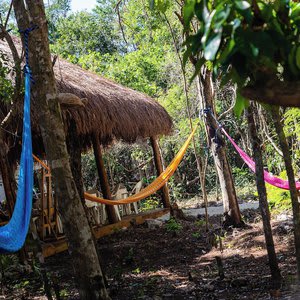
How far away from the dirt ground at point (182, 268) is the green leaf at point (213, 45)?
1.69m

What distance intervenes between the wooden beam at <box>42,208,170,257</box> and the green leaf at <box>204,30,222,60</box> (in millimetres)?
A: 2502

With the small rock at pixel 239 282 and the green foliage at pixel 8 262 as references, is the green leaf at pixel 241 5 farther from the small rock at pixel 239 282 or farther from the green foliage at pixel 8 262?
the green foliage at pixel 8 262

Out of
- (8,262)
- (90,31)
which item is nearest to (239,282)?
(8,262)

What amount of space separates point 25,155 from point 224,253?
193cm

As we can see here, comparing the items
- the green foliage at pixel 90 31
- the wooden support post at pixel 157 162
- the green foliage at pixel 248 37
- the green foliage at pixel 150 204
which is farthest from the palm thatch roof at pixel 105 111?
the green foliage at pixel 90 31

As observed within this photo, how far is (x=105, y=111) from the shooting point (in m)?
4.60

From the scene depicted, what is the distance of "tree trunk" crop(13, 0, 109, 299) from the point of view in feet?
6.86

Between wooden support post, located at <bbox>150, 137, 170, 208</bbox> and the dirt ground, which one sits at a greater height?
wooden support post, located at <bbox>150, 137, 170, 208</bbox>

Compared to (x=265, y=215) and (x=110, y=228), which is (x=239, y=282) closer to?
(x=265, y=215)

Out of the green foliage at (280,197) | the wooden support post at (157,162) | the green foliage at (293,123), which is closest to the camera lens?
the green foliage at (293,123)

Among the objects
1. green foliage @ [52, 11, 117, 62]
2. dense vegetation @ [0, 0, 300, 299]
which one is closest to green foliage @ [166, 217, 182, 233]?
dense vegetation @ [0, 0, 300, 299]

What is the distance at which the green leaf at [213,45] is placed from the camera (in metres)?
0.80

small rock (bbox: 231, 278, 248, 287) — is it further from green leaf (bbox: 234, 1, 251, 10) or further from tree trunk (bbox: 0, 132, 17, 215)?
green leaf (bbox: 234, 1, 251, 10)

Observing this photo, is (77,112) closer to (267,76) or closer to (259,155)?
(259,155)
